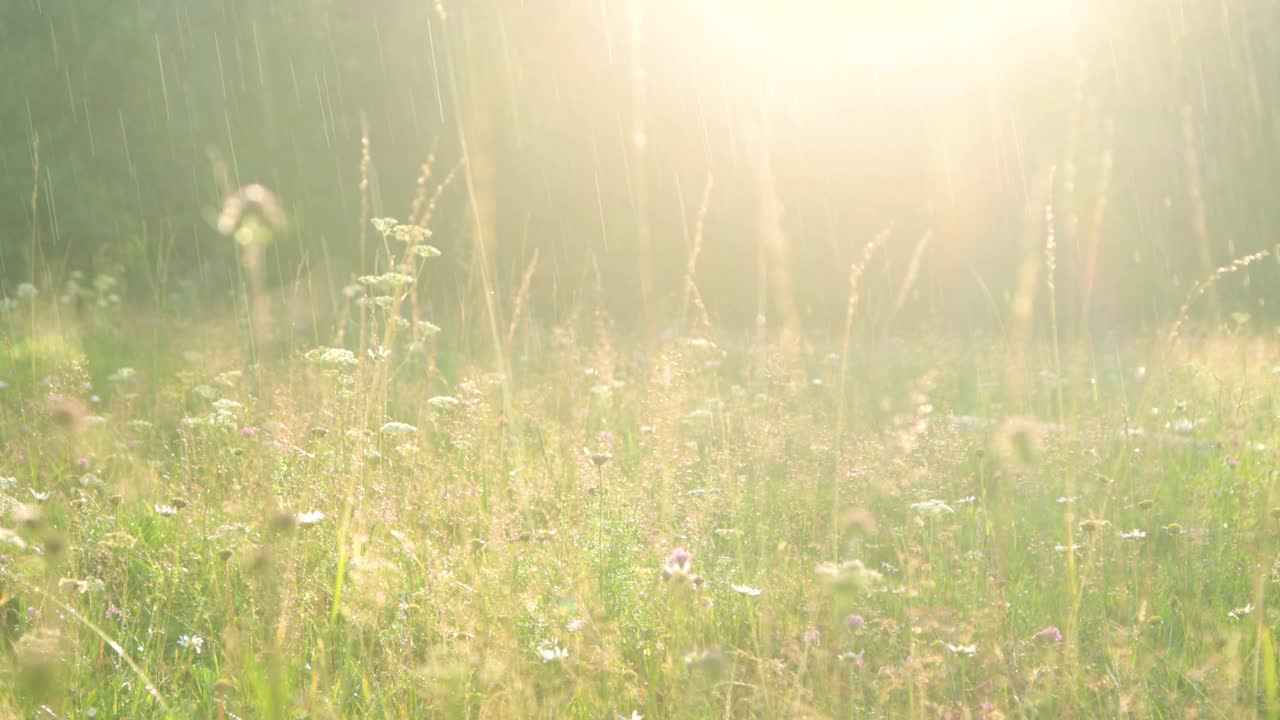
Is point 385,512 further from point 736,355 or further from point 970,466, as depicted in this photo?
point 736,355

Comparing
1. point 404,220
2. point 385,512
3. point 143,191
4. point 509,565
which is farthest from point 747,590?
point 143,191

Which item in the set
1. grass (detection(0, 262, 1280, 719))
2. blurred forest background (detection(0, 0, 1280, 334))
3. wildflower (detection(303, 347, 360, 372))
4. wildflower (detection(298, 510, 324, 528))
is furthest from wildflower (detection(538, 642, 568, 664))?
blurred forest background (detection(0, 0, 1280, 334))

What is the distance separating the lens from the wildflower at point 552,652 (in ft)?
6.26

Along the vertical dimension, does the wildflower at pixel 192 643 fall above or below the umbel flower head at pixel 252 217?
below

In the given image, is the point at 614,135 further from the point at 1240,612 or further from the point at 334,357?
the point at 1240,612

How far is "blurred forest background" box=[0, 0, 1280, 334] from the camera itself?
328 inches

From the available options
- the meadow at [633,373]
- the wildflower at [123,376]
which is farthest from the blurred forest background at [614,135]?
Result: the wildflower at [123,376]

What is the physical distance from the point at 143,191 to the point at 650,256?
4347 millimetres

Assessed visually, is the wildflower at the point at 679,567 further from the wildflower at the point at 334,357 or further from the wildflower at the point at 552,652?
the wildflower at the point at 334,357

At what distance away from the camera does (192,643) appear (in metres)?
2.19

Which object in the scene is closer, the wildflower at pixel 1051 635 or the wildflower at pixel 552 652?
the wildflower at pixel 552 652

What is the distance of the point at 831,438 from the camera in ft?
10.6

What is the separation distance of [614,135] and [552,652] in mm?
7372

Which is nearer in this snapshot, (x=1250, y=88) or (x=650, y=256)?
(x=650, y=256)
